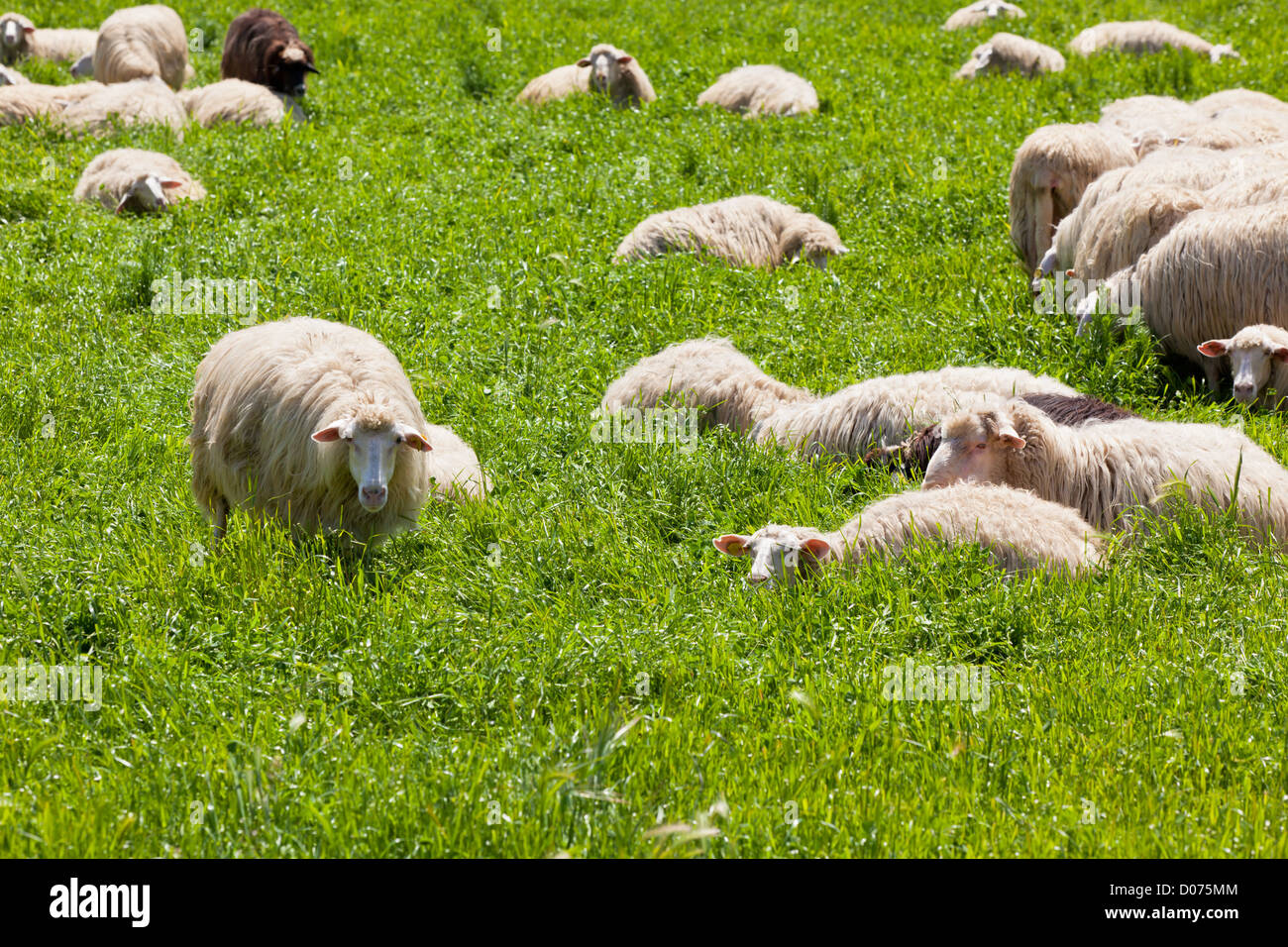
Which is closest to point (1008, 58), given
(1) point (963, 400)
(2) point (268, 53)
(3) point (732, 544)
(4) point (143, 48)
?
(2) point (268, 53)

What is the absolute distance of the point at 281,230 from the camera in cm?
997

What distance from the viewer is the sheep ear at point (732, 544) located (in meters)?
5.58

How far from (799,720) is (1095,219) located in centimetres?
580

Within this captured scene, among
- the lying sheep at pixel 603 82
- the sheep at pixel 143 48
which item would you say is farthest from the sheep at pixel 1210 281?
the sheep at pixel 143 48

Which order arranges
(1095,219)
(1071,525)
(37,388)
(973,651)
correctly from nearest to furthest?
(973,651), (1071,525), (37,388), (1095,219)

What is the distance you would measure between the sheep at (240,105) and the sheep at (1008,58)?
703cm

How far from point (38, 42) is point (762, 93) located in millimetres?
9418

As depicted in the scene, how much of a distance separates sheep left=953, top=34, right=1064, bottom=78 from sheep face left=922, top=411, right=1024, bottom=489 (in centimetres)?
859

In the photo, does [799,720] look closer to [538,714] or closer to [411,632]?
[538,714]

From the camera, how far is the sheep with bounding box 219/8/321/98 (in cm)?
1399

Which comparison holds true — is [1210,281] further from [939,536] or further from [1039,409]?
[939,536]

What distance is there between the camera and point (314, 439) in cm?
573

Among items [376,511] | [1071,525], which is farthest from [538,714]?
[1071,525]
